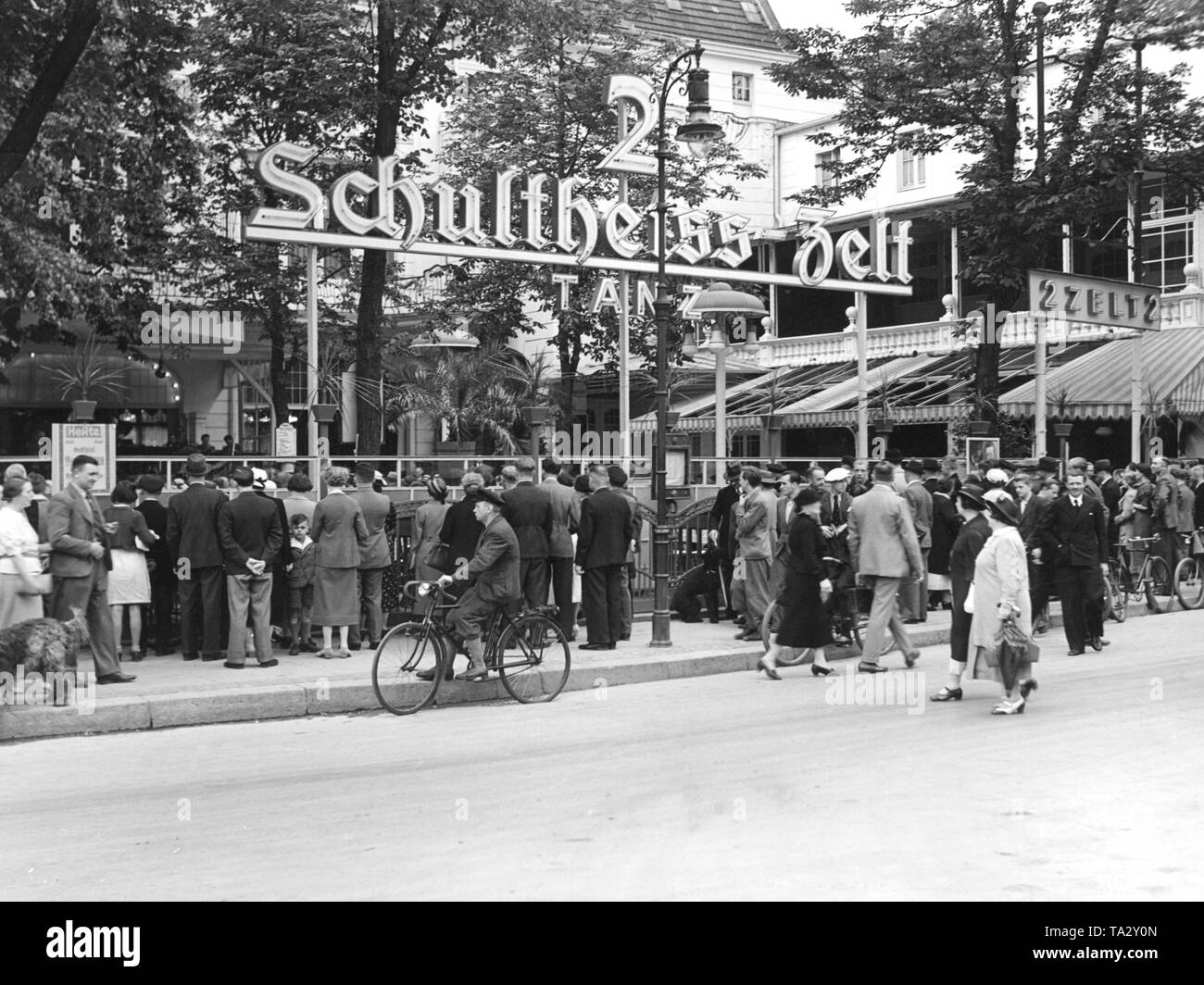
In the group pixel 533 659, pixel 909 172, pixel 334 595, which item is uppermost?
pixel 909 172

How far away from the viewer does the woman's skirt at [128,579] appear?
13.3 meters

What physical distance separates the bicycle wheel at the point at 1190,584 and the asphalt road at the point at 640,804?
25.2 ft

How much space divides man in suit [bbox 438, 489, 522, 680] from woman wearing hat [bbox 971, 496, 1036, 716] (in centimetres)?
381

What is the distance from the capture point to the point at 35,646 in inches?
420

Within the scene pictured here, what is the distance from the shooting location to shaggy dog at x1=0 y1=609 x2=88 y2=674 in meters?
10.6

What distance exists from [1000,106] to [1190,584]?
9.33 metres

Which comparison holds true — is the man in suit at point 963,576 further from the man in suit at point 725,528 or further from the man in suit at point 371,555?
the man in suit at point 371,555

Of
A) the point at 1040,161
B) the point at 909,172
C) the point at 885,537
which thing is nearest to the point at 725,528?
the point at 885,537

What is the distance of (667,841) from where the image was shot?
691 cm

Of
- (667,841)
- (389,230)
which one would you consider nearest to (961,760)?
(667,841)

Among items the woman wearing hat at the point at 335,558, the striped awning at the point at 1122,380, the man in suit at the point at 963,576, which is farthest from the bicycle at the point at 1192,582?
the woman wearing hat at the point at 335,558

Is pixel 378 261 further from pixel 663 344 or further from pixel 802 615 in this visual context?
pixel 802 615

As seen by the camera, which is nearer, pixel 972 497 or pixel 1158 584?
pixel 972 497

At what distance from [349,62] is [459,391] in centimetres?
750
